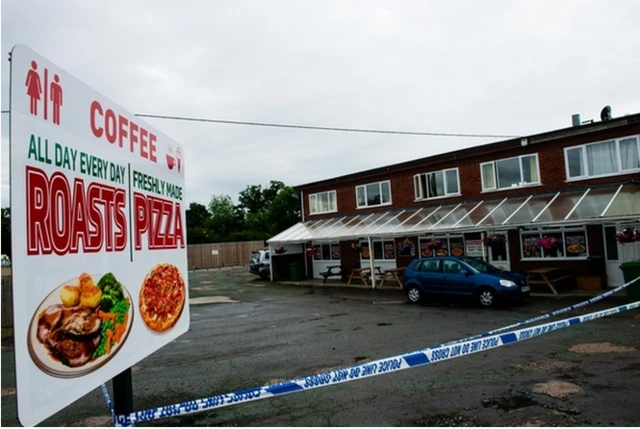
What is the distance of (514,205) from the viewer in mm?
18156

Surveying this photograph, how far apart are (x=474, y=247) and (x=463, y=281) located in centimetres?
671

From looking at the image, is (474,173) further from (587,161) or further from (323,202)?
(323,202)

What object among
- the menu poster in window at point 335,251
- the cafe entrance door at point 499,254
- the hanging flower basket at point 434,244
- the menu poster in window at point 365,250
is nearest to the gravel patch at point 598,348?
the cafe entrance door at point 499,254

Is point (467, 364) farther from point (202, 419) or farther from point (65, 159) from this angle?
point (65, 159)

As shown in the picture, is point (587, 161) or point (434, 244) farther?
point (434, 244)

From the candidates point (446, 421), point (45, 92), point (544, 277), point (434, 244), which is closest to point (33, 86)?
point (45, 92)

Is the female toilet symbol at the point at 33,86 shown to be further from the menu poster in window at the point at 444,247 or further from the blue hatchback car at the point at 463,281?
the menu poster in window at the point at 444,247

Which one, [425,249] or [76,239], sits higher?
[76,239]

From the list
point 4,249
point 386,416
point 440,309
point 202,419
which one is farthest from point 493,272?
point 4,249

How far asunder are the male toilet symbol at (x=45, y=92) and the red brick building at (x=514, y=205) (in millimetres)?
15796

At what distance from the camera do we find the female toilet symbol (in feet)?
6.69

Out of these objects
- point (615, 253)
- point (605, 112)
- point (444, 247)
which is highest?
point (605, 112)

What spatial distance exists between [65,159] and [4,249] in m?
0.75

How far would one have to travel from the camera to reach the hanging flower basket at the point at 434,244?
20109mm
